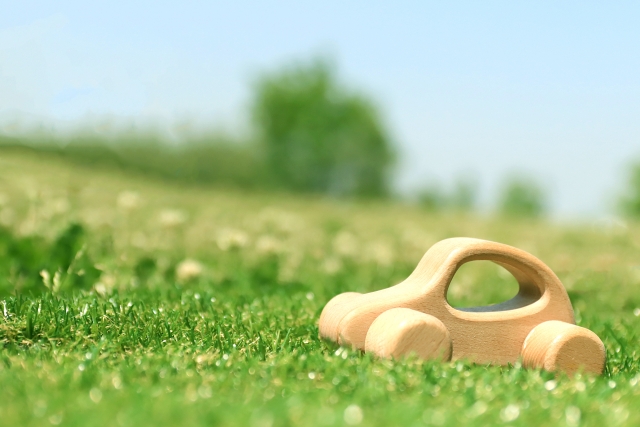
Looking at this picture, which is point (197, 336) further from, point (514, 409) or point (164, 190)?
point (164, 190)

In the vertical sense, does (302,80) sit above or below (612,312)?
above

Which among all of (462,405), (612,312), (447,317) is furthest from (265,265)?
(462,405)

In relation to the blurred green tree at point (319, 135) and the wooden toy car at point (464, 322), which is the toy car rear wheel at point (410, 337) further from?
the blurred green tree at point (319, 135)

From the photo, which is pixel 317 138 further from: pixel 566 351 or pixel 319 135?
pixel 566 351

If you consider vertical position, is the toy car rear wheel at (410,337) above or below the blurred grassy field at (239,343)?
above

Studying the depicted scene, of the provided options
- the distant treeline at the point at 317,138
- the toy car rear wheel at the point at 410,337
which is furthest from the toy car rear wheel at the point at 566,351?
the distant treeline at the point at 317,138
